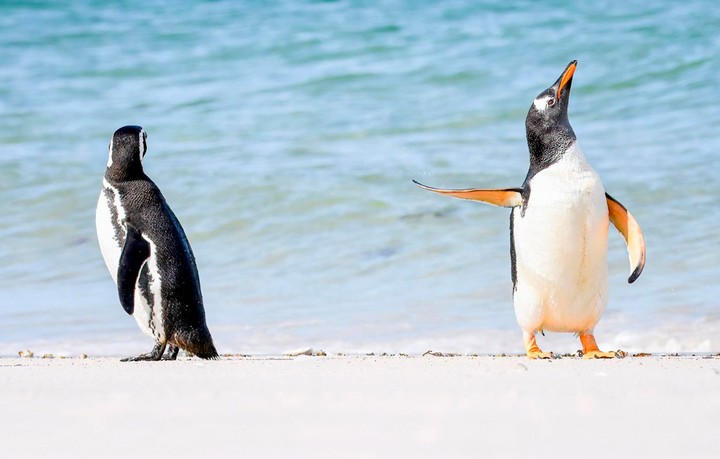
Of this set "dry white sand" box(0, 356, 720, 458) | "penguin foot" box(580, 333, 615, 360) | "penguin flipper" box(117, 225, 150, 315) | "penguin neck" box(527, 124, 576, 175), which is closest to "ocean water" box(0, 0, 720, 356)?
"penguin foot" box(580, 333, 615, 360)

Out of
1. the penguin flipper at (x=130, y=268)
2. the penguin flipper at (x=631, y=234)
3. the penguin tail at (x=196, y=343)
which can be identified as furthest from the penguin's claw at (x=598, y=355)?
the penguin flipper at (x=130, y=268)

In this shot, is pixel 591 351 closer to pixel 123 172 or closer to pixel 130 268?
pixel 130 268

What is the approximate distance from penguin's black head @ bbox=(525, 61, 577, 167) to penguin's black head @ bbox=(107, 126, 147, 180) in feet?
4.94

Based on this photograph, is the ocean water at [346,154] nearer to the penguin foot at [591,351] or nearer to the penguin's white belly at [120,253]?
the penguin foot at [591,351]

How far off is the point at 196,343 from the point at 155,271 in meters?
0.31

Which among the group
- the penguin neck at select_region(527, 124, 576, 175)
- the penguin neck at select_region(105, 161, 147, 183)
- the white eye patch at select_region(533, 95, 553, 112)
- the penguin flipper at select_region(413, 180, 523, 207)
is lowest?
the penguin flipper at select_region(413, 180, 523, 207)

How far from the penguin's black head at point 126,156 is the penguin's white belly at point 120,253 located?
0.07 meters

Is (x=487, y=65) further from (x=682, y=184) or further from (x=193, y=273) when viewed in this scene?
(x=193, y=273)

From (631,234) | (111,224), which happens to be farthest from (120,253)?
(631,234)

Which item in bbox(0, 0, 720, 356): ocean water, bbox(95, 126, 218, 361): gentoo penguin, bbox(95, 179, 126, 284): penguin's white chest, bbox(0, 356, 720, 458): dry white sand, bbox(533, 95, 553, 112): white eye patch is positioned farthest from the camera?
bbox(0, 0, 720, 356): ocean water

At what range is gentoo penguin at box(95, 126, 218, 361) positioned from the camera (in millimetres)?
4770

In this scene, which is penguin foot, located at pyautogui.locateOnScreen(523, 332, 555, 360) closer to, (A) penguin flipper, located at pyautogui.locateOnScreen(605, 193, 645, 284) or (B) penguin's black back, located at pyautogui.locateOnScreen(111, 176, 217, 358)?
(A) penguin flipper, located at pyautogui.locateOnScreen(605, 193, 645, 284)

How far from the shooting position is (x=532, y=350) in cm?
457

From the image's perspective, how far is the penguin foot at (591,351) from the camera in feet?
14.7
